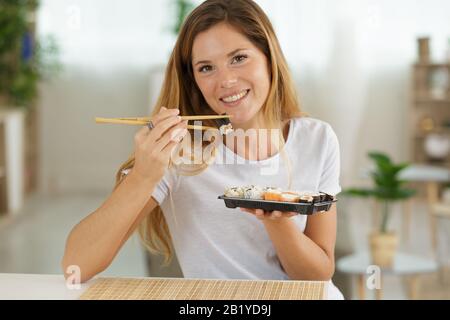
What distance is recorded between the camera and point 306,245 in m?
1.28

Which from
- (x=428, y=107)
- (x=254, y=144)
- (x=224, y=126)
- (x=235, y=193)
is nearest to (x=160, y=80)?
(x=428, y=107)

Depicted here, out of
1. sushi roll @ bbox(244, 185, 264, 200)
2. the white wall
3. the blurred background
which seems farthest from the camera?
the white wall

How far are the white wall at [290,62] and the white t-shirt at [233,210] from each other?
3.86m

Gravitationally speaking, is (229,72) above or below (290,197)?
above

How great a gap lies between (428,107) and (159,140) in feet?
15.4

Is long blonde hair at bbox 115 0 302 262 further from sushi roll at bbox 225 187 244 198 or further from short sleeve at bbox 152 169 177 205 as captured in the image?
sushi roll at bbox 225 187 244 198

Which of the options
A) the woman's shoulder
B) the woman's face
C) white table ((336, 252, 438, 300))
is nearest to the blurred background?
white table ((336, 252, 438, 300))

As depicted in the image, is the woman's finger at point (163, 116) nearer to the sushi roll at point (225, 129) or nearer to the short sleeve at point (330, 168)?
the sushi roll at point (225, 129)

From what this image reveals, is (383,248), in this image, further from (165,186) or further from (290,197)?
(290,197)

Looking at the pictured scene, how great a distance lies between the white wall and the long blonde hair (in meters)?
3.85

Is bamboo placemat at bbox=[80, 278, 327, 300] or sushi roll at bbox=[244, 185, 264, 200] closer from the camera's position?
bamboo placemat at bbox=[80, 278, 327, 300]

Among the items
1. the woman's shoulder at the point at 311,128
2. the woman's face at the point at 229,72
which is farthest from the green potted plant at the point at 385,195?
the woman's face at the point at 229,72

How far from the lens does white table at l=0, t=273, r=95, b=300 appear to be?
105cm
